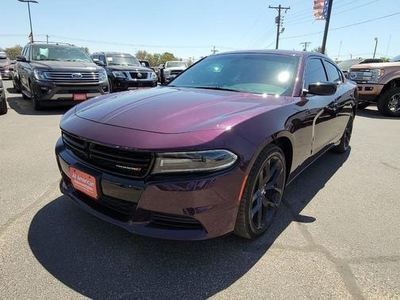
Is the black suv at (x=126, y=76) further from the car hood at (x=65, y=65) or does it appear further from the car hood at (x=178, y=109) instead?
the car hood at (x=178, y=109)

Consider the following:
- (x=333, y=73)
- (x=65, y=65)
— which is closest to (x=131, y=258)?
(x=333, y=73)

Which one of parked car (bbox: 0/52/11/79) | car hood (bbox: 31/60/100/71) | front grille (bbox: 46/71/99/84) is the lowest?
parked car (bbox: 0/52/11/79)

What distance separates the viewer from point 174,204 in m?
1.98

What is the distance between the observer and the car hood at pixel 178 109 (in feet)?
7.06

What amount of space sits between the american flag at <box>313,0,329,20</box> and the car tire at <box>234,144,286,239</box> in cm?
2222

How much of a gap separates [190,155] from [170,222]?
46cm

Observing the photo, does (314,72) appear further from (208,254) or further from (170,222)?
(170,222)

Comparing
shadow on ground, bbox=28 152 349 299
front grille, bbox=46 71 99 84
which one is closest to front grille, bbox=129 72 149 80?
front grille, bbox=46 71 99 84

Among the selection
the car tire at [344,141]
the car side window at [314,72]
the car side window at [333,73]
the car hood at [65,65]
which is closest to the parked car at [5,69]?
the car hood at [65,65]

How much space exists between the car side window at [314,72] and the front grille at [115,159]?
2012mm

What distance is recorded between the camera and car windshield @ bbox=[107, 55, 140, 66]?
39.7 ft

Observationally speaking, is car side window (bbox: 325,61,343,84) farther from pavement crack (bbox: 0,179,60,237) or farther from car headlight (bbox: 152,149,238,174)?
pavement crack (bbox: 0,179,60,237)

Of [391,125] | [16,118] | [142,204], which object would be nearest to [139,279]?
[142,204]

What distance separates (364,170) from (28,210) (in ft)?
13.6
